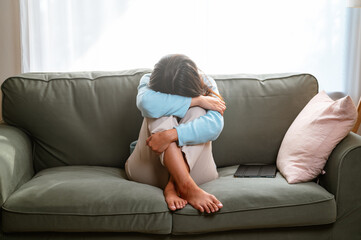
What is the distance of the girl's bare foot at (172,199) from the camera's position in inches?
74.3

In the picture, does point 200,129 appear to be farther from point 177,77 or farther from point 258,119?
point 258,119

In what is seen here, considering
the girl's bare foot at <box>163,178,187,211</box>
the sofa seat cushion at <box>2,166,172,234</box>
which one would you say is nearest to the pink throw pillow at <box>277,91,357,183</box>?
the girl's bare foot at <box>163,178,187,211</box>

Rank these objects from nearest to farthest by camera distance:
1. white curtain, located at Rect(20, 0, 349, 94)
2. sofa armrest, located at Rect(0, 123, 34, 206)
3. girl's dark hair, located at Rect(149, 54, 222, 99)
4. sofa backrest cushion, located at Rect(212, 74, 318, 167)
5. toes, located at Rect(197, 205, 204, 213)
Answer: toes, located at Rect(197, 205, 204, 213)
sofa armrest, located at Rect(0, 123, 34, 206)
girl's dark hair, located at Rect(149, 54, 222, 99)
sofa backrest cushion, located at Rect(212, 74, 318, 167)
white curtain, located at Rect(20, 0, 349, 94)

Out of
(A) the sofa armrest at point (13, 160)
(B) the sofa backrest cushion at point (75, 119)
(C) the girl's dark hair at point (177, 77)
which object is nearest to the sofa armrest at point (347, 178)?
(C) the girl's dark hair at point (177, 77)

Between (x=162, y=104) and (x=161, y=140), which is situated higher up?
(x=162, y=104)

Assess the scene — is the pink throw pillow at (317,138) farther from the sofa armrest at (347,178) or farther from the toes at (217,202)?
the toes at (217,202)

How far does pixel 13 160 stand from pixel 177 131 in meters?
0.76

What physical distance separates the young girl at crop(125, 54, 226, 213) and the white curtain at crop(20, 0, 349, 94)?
2.54ft

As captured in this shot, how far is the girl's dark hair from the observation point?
210 centimetres

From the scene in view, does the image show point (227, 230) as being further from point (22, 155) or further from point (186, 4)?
point (186, 4)

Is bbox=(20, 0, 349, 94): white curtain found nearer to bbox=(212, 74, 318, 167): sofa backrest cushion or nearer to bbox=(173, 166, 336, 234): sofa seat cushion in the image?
bbox=(212, 74, 318, 167): sofa backrest cushion

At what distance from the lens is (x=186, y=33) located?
2932 millimetres

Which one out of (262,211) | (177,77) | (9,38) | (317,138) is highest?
(9,38)

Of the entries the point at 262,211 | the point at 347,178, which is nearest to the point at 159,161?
the point at 262,211
